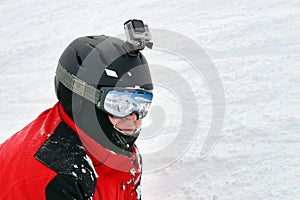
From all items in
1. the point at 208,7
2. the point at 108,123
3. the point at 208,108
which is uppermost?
the point at 208,7

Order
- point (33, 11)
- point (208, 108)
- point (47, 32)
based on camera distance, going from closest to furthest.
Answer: point (208, 108) → point (47, 32) → point (33, 11)

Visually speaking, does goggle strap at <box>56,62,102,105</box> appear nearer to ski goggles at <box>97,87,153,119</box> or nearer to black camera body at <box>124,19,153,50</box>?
ski goggles at <box>97,87,153,119</box>

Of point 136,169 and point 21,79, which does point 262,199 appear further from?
point 21,79

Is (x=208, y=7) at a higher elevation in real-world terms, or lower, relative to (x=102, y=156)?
higher

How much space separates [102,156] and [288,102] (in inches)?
116

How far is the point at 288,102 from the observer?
4785mm

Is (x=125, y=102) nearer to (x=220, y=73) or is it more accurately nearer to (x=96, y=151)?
(x=96, y=151)

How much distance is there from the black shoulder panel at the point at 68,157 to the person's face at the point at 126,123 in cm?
30

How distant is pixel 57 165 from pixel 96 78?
0.61m

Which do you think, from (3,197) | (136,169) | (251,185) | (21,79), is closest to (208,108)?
(251,185)

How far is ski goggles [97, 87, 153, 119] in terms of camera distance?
8.48 feet

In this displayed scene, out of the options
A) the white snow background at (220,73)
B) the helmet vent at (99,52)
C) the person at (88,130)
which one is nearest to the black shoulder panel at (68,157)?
the person at (88,130)

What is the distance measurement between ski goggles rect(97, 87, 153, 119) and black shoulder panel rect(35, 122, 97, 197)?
0.94 ft

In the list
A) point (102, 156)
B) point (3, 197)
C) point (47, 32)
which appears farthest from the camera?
point (47, 32)
